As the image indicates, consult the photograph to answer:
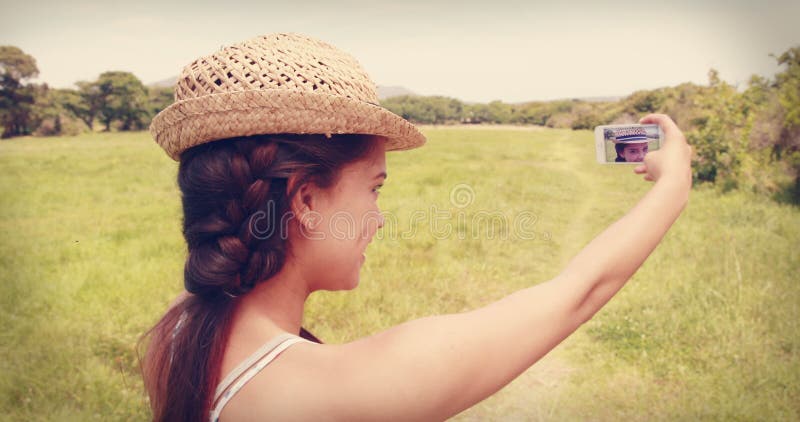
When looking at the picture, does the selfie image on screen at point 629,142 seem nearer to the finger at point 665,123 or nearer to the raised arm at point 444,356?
the finger at point 665,123

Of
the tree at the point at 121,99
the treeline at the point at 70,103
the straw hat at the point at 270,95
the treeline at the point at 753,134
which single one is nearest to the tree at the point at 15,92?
the treeline at the point at 70,103

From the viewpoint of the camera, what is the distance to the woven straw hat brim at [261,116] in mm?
1163

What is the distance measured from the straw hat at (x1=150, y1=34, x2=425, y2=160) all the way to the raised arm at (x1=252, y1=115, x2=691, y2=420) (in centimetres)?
53

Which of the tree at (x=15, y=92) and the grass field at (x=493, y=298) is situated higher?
the tree at (x=15, y=92)

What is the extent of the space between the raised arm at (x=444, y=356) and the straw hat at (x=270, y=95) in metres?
0.53

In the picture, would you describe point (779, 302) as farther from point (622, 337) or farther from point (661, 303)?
point (622, 337)

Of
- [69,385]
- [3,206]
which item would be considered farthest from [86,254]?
[3,206]

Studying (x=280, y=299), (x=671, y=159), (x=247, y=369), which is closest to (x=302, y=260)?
(x=280, y=299)

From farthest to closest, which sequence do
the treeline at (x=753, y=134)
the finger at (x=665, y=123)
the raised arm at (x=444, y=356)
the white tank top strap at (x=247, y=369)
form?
the treeline at (x=753, y=134) → the finger at (x=665, y=123) → the white tank top strap at (x=247, y=369) → the raised arm at (x=444, y=356)

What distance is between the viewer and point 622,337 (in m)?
4.67

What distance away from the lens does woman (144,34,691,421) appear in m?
1.01

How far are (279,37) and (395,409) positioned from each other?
0.95m

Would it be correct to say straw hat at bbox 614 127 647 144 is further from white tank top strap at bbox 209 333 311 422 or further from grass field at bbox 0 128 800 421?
grass field at bbox 0 128 800 421

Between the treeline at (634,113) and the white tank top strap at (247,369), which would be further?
the treeline at (634,113)
